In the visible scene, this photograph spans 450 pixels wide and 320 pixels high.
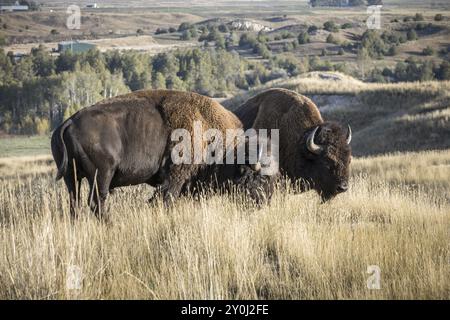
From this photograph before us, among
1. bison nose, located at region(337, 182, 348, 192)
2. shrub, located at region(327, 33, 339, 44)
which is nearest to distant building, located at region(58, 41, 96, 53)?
shrub, located at region(327, 33, 339, 44)

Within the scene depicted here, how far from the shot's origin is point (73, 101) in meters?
105

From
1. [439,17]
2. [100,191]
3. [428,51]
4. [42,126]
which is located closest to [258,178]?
[100,191]

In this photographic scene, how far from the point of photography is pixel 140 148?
8.05 meters

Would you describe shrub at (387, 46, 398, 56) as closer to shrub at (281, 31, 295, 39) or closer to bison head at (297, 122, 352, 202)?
shrub at (281, 31, 295, 39)

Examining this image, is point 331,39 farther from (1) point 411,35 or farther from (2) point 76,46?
(2) point 76,46

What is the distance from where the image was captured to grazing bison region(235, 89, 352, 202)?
9430mm

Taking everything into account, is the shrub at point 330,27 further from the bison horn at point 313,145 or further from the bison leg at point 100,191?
the bison leg at point 100,191

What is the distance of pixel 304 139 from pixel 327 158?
0.75 meters

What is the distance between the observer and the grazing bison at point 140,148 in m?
7.60

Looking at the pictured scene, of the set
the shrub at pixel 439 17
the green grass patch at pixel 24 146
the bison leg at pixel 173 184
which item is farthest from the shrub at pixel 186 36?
the bison leg at pixel 173 184

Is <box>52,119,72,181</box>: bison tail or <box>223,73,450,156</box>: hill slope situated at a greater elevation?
<box>52,119,72,181</box>: bison tail

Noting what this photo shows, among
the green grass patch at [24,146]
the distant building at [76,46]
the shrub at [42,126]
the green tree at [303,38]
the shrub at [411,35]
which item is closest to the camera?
the green grass patch at [24,146]

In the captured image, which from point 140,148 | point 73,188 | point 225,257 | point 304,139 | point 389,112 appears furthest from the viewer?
point 389,112
